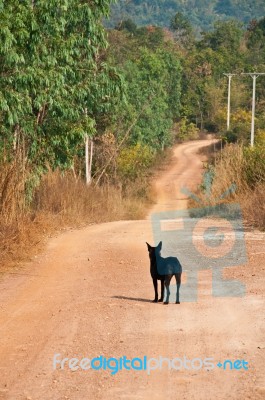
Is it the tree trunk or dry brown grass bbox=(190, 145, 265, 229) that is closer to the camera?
dry brown grass bbox=(190, 145, 265, 229)

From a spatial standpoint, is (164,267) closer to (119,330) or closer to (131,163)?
(119,330)

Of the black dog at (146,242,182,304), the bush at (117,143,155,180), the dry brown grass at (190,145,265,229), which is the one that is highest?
the black dog at (146,242,182,304)

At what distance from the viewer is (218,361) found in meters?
7.07

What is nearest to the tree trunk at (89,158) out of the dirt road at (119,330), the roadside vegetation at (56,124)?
the roadside vegetation at (56,124)

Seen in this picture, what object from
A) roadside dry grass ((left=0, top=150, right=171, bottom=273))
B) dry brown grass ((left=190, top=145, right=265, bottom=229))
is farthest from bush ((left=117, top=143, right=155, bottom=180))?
dry brown grass ((left=190, top=145, right=265, bottom=229))

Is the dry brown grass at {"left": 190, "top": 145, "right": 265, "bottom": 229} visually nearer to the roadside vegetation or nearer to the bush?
the roadside vegetation

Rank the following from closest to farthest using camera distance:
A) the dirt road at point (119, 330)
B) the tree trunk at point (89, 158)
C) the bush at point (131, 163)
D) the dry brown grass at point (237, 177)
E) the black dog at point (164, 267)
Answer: the dirt road at point (119, 330) < the black dog at point (164, 267) < the dry brown grass at point (237, 177) < the tree trunk at point (89, 158) < the bush at point (131, 163)

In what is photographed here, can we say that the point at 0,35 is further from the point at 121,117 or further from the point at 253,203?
the point at 121,117

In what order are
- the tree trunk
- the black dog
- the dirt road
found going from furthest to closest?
the tree trunk → the black dog → the dirt road

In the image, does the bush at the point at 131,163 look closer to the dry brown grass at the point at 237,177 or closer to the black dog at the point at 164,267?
the dry brown grass at the point at 237,177

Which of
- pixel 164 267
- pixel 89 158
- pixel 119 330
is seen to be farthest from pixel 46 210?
pixel 89 158

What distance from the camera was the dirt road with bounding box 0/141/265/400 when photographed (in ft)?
21.4

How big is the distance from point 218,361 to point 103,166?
29798 millimetres

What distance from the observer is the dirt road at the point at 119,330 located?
6.52 metres
